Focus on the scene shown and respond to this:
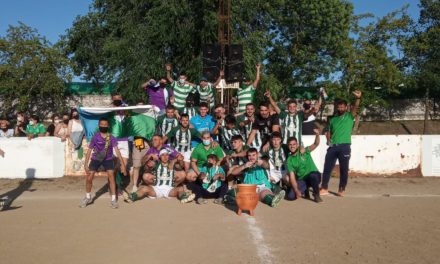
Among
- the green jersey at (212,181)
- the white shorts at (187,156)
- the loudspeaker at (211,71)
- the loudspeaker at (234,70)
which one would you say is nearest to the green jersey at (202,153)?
the green jersey at (212,181)

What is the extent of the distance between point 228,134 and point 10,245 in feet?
15.9

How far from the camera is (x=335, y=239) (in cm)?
551

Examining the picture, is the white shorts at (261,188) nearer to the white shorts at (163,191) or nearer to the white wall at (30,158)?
the white shorts at (163,191)

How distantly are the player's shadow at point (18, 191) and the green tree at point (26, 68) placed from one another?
60.6 feet

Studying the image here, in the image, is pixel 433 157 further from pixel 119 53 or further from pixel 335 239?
pixel 119 53

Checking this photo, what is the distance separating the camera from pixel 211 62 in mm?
13586

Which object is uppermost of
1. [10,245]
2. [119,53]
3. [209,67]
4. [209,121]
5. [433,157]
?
[119,53]

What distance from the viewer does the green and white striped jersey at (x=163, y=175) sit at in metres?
8.34

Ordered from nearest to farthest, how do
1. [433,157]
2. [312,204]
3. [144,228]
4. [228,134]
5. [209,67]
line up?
[144,228], [312,204], [228,134], [433,157], [209,67]

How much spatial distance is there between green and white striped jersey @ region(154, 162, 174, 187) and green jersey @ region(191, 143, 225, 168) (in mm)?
536

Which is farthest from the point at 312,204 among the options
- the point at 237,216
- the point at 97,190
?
the point at 97,190

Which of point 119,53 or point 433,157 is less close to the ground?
point 119,53

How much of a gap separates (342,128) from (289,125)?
107 centimetres

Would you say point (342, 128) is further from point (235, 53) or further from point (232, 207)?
point (235, 53)
